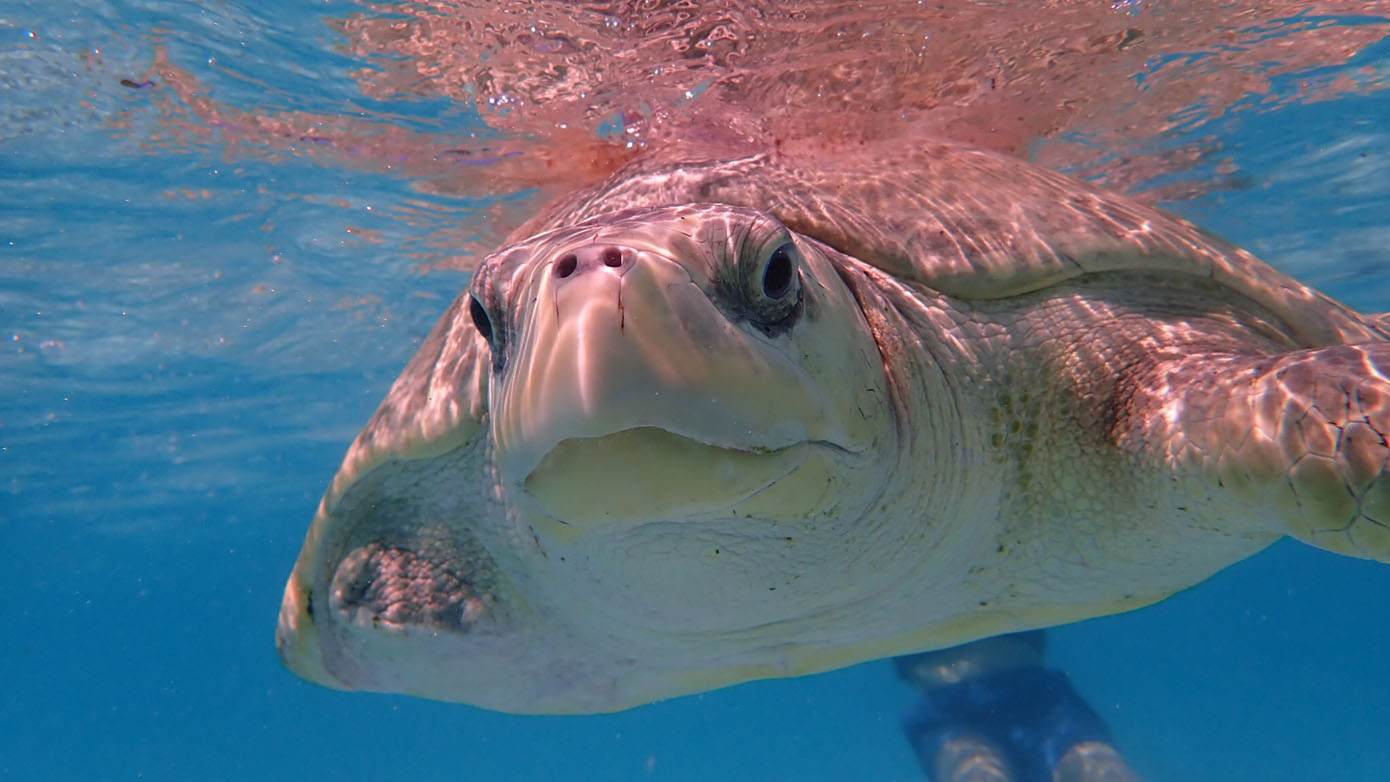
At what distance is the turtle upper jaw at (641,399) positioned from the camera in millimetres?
1601

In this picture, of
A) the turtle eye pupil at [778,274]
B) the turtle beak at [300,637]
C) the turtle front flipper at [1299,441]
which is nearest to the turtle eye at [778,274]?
the turtle eye pupil at [778,274]

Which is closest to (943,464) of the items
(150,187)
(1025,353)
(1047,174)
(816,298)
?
(1025,353)

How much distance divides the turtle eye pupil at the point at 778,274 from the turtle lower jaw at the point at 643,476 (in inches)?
14.1

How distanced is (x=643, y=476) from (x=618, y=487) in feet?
0.20

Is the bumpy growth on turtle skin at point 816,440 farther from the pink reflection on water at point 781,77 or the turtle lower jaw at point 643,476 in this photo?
the pink reflection on water at point 781,77

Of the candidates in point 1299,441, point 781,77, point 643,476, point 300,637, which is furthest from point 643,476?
point 781,77

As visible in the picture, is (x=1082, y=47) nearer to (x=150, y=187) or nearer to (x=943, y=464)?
(x=943, y=464)

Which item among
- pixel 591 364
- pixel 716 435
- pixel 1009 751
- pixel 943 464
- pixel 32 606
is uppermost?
pixel 591 364

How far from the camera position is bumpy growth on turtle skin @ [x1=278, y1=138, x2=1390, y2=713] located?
1.71 m

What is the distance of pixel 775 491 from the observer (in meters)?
1.93

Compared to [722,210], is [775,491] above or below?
below

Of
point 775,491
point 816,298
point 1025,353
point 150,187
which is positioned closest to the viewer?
point 775,491

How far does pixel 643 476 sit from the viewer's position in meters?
1.67

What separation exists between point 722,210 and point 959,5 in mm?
4621
